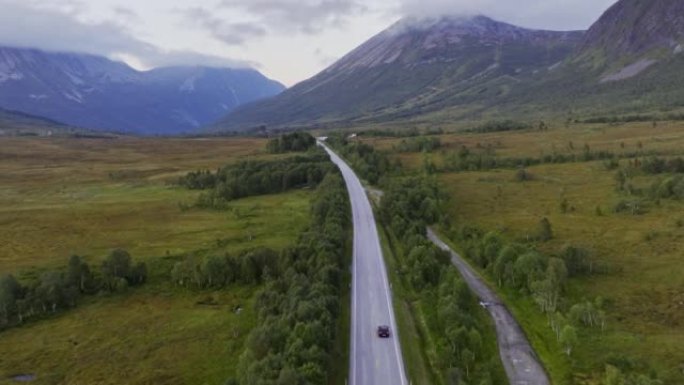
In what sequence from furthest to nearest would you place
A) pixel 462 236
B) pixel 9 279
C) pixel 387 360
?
pixel 462 236 < pixel 9 279 < pixel 387 360

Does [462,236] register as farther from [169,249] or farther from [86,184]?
[86,184]

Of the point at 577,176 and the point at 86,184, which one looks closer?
the point at 577,176

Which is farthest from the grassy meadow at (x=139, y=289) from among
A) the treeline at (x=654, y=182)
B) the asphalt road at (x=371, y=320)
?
the treeline at (x=654, y=182)

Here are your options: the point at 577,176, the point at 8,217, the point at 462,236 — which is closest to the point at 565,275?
the point at 462,236

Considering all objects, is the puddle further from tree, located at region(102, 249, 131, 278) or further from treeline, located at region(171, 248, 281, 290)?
treeline, located at region(171, 248, 281, 290)

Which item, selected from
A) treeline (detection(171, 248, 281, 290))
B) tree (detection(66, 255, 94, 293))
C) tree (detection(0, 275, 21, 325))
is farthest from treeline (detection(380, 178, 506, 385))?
tree (detection(0, 275, 21, 325))

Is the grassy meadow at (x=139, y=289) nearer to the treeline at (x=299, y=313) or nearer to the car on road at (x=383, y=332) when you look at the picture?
the treeline at (x=299, y=313)

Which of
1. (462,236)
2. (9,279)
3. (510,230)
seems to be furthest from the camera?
(510,230)
